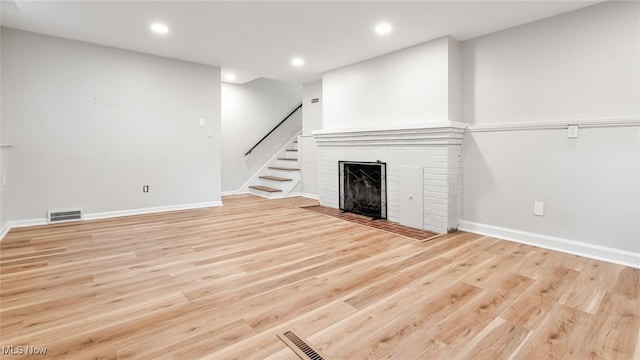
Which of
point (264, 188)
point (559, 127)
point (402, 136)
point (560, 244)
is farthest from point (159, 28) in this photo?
point (560, 244)

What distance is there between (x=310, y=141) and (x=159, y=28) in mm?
3400

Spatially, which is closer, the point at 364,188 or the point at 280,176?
the point at 364,188

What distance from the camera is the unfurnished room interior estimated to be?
1694 mm

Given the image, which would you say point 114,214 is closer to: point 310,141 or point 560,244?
point 310,141

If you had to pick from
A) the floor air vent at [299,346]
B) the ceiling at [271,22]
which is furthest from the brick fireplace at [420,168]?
the floor air vent at [299,346]

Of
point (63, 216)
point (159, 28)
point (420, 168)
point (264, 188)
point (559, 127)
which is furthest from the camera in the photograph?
point (264, 188)

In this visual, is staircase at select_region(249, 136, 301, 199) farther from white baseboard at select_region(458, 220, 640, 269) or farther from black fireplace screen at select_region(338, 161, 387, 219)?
white baseboard at select_region(458, 220, 640, 269)

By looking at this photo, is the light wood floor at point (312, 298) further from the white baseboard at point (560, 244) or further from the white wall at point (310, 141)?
the white wall at point (310, 141)

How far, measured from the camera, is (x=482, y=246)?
3125mm

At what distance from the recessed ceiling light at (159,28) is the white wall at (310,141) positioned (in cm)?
307

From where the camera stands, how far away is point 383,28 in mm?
3463

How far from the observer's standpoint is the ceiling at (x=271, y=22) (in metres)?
2.96

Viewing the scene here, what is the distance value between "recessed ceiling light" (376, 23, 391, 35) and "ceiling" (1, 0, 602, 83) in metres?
0.07

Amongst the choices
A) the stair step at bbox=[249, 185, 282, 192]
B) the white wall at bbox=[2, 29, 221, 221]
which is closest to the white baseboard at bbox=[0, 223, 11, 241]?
the white wall at bbox=[2, 29, 221, 221]
